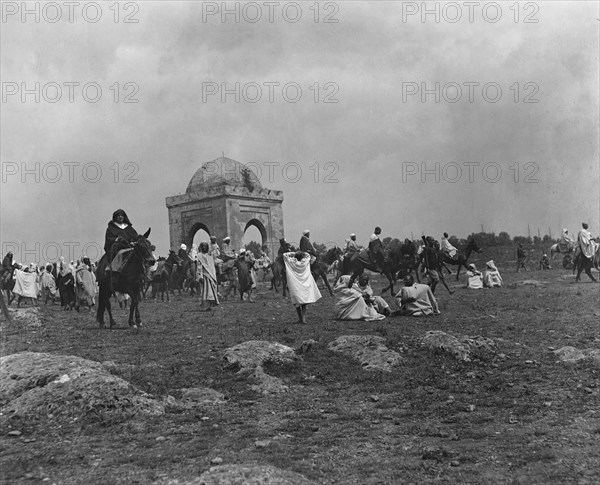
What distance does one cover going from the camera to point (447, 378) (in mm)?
7477

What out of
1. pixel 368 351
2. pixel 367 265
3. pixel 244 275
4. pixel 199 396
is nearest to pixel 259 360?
pixel 199 396

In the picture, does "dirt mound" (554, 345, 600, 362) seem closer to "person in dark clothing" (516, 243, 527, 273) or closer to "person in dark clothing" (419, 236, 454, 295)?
"person in dark clothing" (419, 236, 454, 295)

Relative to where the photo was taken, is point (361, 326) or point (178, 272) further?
point (178, 272)

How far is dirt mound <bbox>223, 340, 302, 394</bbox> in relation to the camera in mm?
7148

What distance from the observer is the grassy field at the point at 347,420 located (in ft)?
15.0

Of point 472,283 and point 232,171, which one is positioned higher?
point 232,171

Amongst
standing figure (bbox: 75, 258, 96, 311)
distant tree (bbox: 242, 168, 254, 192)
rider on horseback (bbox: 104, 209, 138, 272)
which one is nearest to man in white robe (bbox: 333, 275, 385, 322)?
rider on horseback (bbox: 104, 209, 138, 272)

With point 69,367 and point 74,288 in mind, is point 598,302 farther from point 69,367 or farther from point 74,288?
point 74,288

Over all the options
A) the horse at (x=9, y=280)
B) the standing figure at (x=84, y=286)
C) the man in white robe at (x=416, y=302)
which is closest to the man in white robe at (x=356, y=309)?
the man in white robe at (x=416, y=302)

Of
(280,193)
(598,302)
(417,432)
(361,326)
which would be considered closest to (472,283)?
(598,302)

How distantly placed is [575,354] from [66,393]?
631cm

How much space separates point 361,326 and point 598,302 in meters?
6.24

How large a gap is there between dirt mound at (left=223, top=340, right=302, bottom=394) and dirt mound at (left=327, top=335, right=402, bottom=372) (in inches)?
29.5

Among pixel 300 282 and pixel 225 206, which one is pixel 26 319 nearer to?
pixel 300 282
